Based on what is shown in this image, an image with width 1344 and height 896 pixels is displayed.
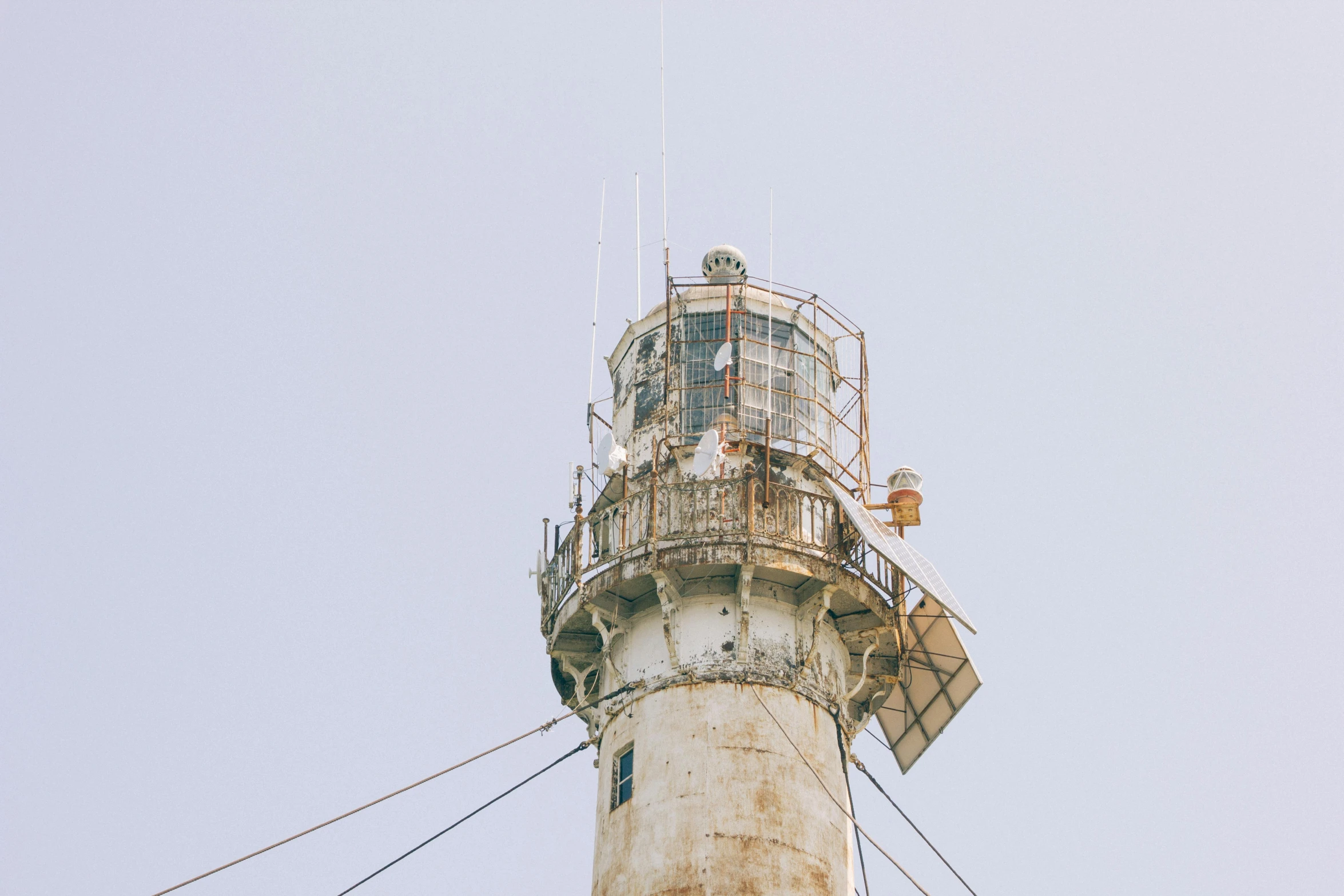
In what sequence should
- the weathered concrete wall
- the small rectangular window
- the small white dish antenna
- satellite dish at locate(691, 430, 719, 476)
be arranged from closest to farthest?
the weathered concrete wall < the small rectangular window < satellite dish at locate(691, 430, 719, 476) < the small white dish antenna

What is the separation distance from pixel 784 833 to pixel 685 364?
9.86 m

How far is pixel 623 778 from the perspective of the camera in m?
29.6

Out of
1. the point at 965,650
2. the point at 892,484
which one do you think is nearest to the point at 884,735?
the point at 965,650

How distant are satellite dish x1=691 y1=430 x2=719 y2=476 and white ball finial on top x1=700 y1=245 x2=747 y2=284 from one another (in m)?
4.99

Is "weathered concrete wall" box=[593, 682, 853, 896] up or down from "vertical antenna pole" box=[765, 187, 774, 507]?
down

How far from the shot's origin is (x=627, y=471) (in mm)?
32781

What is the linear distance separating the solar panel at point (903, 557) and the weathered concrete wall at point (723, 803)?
283 cm

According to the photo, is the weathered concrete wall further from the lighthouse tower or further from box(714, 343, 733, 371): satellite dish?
box(714, 343, 733, 371): satellite dish

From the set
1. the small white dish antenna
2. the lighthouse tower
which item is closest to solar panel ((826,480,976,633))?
the lighthouse tower

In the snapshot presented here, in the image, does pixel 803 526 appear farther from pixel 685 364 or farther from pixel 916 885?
pixel 916 885

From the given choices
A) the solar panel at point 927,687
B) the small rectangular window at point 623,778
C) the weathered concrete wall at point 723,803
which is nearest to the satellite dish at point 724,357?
the solar panel at point 927,687

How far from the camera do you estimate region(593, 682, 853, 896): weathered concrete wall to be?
2744cm

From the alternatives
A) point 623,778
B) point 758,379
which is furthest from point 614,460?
point 623,778

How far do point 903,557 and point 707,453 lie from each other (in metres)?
3.90
